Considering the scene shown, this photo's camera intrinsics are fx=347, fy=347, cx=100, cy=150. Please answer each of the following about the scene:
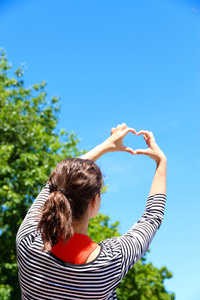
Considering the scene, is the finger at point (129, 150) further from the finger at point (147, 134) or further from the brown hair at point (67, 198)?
the brown hair at point (67, 198)

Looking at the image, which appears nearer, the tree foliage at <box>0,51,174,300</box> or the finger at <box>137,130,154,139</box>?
the finger at <box>137,130,154,139</box>

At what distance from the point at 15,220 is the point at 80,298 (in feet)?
31.1

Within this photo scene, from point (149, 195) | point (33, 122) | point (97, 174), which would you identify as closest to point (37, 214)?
point (97, 174)

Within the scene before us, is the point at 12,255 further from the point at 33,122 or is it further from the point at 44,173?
the point at 33,122

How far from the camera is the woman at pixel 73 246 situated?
3.85 ft

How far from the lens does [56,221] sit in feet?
4.06

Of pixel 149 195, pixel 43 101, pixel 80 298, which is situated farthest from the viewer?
pixel 43 101

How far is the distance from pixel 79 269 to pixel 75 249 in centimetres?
7

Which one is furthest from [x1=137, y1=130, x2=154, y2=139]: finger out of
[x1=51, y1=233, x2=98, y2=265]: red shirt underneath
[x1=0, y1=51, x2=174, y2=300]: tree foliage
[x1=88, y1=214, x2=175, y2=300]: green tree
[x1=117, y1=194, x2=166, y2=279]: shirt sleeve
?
[x1=88, y1=214, x2=175, y2=300]: green tree

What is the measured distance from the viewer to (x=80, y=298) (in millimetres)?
1167

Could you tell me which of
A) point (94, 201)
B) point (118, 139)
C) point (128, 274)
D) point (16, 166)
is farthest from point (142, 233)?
point (128, 274)

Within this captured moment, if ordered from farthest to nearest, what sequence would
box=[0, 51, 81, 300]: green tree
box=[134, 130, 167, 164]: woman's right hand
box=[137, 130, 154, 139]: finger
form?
box=[0, 51, 81, 300]: green tree, box=[137, 130, 154, 139]: finger, box=[134, 130, 167, 164]: woman's right hand

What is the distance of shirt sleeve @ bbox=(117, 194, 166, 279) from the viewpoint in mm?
1212

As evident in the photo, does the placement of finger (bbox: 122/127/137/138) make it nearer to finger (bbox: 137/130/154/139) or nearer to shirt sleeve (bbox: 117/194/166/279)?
finger (bbox: 137/130/154/139)
